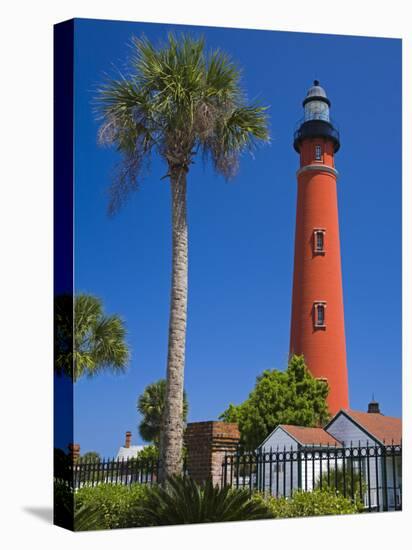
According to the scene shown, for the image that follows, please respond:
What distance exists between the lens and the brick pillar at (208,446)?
15.0 m

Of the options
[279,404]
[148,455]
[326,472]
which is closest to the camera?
[148,455]

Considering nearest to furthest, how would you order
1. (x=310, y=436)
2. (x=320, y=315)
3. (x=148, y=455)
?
(x=148, y=455), (x=310, y=436), (x=320, y=315)

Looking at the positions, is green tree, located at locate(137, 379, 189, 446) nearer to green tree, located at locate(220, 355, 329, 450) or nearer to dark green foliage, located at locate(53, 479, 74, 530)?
green tree, located at locate(220, 355, 329, 450)

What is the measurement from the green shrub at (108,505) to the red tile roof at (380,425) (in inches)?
176

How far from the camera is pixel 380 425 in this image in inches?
666

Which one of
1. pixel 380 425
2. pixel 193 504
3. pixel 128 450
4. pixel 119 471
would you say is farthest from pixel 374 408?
pixel 119 471

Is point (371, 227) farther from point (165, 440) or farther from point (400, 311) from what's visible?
point (165, 440)

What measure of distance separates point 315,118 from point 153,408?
5.53 m

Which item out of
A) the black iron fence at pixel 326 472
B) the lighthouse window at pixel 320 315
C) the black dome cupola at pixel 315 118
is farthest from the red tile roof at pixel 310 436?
the lighthouse window at pixel 320 315

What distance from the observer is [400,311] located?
16.9 m

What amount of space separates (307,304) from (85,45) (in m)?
10.1

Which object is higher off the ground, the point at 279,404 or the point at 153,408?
the point at 153,408

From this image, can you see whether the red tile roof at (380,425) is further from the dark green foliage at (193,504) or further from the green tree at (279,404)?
the dark green foliage at (193,504)

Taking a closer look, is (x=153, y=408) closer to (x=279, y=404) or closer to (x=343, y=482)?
(x=343, y=482)
